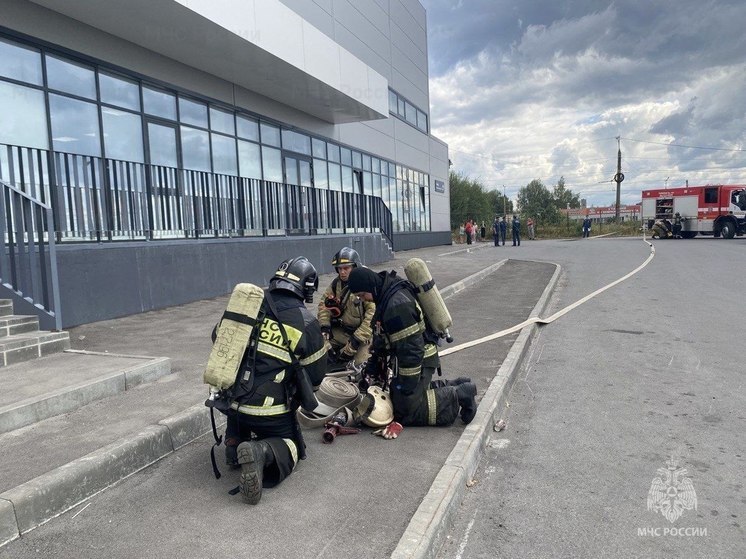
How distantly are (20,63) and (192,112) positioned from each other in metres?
4.08

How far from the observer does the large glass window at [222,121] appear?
13.1 meters

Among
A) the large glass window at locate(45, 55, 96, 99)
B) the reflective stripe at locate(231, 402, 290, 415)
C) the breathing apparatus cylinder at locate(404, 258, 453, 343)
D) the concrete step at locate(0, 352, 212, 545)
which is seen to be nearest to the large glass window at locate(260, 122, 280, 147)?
the large glass window at locate(45, 55, 96, 99)

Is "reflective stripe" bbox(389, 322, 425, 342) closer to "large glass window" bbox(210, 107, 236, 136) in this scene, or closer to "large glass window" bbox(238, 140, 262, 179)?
"large glass window" bbox(210, 107, 236, 136)

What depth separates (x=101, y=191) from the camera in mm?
8531

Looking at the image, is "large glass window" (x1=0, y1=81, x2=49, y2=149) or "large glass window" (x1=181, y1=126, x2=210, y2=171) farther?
"large glass window" (x1=181, y1=126, x2=210, y2=171)

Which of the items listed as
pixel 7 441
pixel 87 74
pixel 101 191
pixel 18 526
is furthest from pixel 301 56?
pixel 18 526

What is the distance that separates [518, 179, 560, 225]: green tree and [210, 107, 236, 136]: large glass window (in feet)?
238

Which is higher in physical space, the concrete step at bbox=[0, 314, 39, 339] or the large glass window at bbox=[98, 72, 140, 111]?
the large glass window at bbox=[98, 72, 140, 111]

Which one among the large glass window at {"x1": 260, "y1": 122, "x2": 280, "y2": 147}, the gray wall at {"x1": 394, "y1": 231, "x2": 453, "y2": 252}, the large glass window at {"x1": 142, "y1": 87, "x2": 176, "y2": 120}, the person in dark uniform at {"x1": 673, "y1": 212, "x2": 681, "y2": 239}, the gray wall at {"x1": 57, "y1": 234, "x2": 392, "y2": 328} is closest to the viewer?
the gray wall at {"x1": 57, "y1": 234, "x2": 392, "y2": 328}

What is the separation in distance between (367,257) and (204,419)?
13.5 m

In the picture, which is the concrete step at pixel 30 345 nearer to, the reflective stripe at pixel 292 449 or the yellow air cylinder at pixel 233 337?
the yellow air cylinder at pixel 233 337

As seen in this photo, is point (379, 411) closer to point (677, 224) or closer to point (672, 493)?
point (672, 493)

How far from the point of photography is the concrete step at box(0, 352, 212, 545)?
305 centimetres

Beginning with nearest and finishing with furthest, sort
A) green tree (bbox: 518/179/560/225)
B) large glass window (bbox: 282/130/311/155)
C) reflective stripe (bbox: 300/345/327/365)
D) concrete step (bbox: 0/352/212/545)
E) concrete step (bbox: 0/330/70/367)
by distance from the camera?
concrete step (bbox: 0/352/212/545) → reflective stripe (bbox: 300/345/327/365) → concrete step (bbox: 0/330/70/367) → large glass window (bbox: 282/130/311/155) → green tree (bbox: 518/179/560/225)
